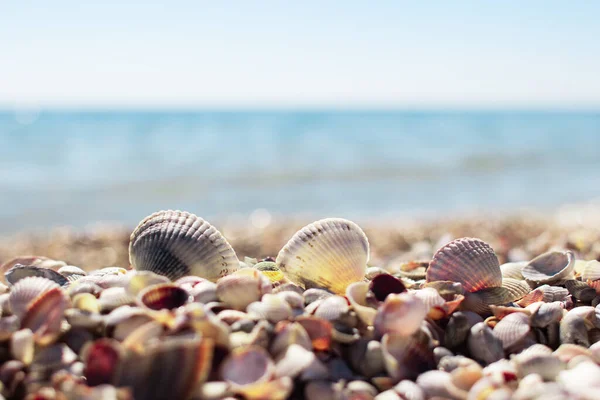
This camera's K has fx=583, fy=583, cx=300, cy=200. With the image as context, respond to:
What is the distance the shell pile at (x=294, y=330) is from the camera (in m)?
1.63

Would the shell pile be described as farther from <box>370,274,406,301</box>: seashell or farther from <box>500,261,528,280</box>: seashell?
<box>500,261,528,280</box>: seashell

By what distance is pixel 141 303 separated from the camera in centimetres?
193

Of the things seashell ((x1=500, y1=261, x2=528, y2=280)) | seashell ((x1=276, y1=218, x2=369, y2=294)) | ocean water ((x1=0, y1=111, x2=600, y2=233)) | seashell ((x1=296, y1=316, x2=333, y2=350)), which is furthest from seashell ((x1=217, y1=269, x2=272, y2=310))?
ocean water ((x1=0, y1=111, x2=600, y2=233))

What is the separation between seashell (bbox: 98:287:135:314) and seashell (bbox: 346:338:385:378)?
0.79m

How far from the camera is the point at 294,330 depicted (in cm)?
181

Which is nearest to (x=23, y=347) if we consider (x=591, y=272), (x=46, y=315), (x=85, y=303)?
(x=46, y=315)

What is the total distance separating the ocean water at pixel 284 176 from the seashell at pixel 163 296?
30.5 feet

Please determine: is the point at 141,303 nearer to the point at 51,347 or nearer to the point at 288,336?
the point at 51,347

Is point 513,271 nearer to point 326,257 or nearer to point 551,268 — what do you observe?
point 551,268

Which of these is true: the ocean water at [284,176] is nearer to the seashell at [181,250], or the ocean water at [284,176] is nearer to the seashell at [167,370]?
the seashell at [181,250]

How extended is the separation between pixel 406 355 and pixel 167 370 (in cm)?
78

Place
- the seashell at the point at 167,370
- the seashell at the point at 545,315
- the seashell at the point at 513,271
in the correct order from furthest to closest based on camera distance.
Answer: the seashell at the point at 513,271
the seashell at the point at 545,315
the seashell at the point at 167,370

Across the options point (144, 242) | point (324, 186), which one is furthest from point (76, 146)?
point (144, 242)

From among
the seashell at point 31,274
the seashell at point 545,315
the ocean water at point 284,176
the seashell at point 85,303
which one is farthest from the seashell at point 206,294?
the ocean water at point 284,176
